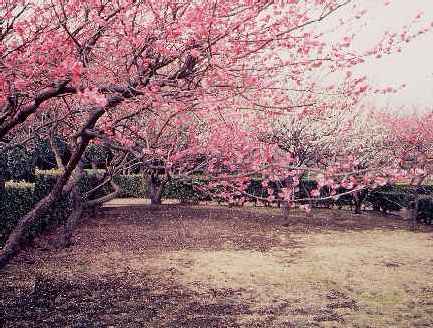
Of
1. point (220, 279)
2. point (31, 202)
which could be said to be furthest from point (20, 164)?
point (220, 279)

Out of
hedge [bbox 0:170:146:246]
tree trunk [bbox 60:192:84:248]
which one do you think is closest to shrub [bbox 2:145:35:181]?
hedge [bbox 0:170:146:246]

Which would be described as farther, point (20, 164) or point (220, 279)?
→ point (20, 164)

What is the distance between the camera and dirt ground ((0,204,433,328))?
7.71 metres

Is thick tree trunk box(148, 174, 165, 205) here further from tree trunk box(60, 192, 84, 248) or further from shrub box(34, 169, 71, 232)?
tree trunk box(60, 192, 84, 248)

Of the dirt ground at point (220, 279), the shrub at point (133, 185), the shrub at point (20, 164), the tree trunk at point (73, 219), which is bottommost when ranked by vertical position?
the dirt ground at point (220, 279)

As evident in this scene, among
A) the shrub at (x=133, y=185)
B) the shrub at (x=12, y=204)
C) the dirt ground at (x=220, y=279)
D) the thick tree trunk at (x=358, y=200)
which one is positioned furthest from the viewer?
the shrub at (x=133, y=185)

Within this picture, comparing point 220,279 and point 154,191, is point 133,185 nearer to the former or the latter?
point 154,191

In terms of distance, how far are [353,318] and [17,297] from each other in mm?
5762

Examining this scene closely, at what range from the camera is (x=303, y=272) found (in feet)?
36.1

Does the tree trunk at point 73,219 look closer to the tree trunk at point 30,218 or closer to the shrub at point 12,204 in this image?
the shrub at point 12,204

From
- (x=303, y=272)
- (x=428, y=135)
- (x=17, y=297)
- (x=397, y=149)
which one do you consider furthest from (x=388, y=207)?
(x=17, y=297)

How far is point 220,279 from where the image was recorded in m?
10.1

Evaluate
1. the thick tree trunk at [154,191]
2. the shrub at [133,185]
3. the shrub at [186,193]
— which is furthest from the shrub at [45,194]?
the shrub at [133,185]

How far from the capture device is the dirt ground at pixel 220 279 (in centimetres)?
771
